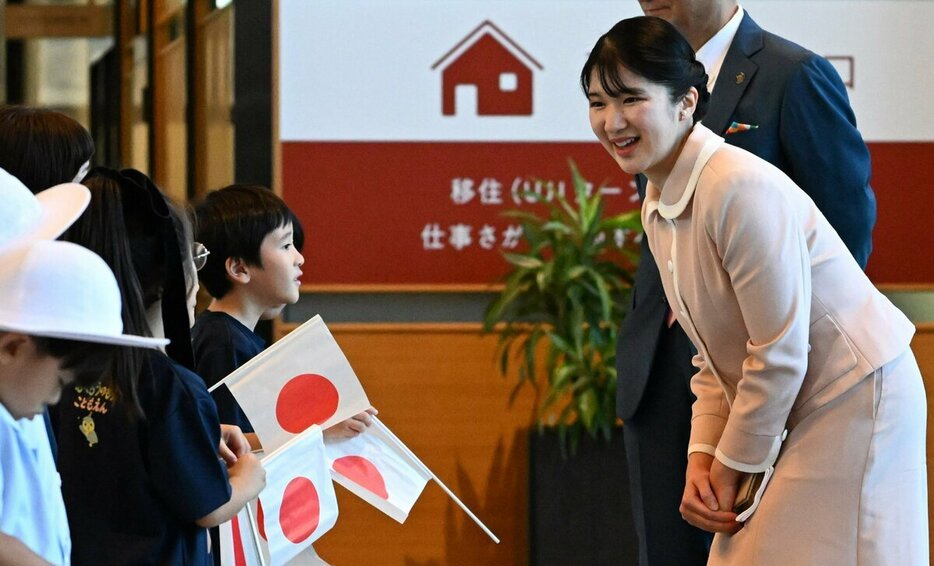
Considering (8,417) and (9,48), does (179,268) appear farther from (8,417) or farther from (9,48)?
(9,48)

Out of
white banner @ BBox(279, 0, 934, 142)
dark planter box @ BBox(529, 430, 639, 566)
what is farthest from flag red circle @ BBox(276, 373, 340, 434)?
white banner @ BBox(279, 0, 934, 142)

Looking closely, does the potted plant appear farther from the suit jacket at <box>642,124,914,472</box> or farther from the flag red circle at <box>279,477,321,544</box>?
the suit jacket at <box>642,124,914,472</box>

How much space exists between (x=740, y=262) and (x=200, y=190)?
10.1 ft

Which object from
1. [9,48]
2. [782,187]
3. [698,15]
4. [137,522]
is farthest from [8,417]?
[9,48]

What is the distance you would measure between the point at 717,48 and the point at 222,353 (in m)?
1.07

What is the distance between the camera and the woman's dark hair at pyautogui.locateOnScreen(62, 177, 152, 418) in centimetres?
168

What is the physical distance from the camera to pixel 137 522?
1746mm

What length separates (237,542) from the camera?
2.09 m

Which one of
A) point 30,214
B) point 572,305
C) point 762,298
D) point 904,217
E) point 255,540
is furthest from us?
point 904,217

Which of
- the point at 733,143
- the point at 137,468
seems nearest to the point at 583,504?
the point at 733,143

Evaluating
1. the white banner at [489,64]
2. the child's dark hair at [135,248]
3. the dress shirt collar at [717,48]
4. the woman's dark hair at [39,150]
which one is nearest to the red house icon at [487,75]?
the white banner at [489,64]

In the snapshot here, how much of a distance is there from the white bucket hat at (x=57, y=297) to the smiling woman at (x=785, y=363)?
80 centimetres

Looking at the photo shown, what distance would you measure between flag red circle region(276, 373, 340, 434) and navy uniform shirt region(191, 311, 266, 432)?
8.0 inches

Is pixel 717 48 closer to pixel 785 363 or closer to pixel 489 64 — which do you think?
pixel 785 363
